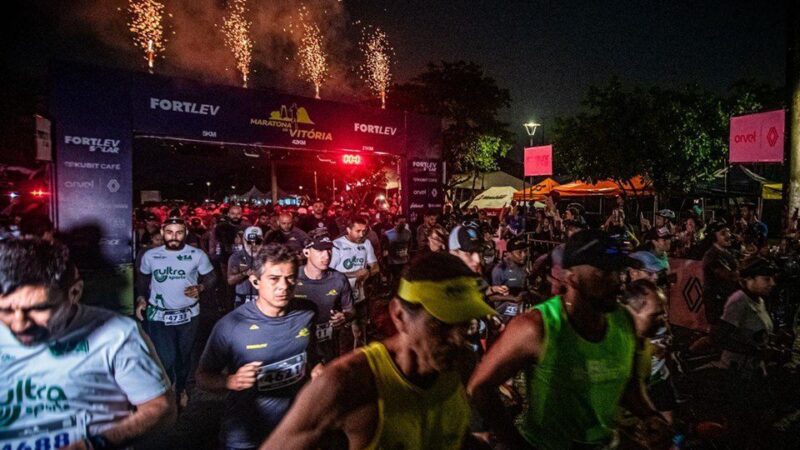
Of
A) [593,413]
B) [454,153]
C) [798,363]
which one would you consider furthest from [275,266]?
[454,153]

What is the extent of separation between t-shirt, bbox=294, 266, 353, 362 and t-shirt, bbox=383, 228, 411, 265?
18.1 ft

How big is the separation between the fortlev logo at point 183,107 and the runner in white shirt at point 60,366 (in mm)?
7412

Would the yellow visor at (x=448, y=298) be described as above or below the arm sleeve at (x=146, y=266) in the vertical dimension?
above

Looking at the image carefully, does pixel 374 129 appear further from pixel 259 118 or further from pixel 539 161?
pixel 539 161

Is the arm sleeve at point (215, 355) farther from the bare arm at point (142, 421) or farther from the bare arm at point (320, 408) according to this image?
the bare arm at point (320, 408)

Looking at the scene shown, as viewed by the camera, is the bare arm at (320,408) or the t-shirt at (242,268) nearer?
the bare arm at (320,408)

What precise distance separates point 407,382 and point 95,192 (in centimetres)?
821

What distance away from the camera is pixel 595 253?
2.74 meters

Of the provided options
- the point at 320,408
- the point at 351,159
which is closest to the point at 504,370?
the point at 320,408

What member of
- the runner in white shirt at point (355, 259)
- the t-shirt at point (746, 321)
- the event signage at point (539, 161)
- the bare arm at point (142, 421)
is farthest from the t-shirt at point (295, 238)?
the event signage at point (539, 161)

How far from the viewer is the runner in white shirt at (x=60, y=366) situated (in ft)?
7.06

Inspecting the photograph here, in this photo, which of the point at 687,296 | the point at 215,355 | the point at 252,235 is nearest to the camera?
the point at 215,355

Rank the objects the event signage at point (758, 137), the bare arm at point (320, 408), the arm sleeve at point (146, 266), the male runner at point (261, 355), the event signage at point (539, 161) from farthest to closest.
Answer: the event signage at point (539, 161) → the event signage at point (758, 137) → the arm sleeve at point (146, 266) → the male runner at point (261, 355) → the bare arm at point (320, 408)

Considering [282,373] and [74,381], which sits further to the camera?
[282,373]
